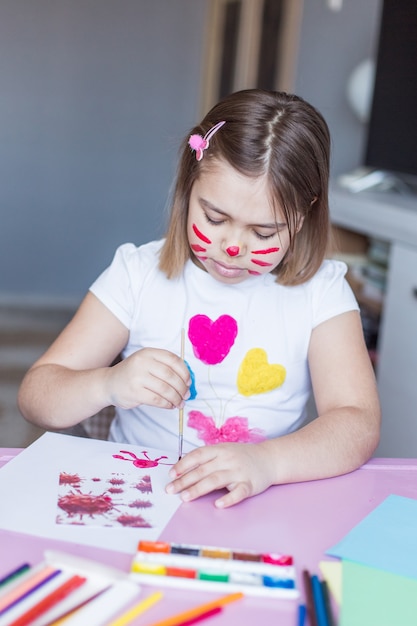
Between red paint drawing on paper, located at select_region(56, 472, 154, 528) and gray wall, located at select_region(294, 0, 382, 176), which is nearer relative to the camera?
red paint drawing on paper, located at select_region(56, 472, 154, 528)

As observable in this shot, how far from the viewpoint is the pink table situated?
629mm

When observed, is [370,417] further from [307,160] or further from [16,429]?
[16,429]

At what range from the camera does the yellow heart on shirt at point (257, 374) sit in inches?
47.0

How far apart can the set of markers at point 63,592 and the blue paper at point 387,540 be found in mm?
217

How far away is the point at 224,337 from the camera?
1.21 m

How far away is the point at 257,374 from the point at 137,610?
2.05 ft

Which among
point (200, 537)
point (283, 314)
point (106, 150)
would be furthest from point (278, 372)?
point (106, 150)

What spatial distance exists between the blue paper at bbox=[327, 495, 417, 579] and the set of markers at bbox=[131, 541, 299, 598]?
0.07m

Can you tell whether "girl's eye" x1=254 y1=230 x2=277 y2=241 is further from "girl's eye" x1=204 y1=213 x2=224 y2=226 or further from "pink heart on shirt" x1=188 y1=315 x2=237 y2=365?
"pink heart on shirt" x1=188 y1=315 x2=237 y2=365

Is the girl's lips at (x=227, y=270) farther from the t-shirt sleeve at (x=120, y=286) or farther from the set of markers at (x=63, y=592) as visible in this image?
the set of markers at (x=63, y=592)

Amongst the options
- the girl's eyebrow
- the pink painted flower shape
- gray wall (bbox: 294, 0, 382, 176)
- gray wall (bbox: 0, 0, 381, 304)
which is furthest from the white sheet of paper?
gray wall (bbox: 0, 0, 381, 304)

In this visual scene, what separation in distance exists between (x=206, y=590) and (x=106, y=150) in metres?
3.86

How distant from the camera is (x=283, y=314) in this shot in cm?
122

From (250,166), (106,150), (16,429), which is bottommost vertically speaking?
(16,429)
